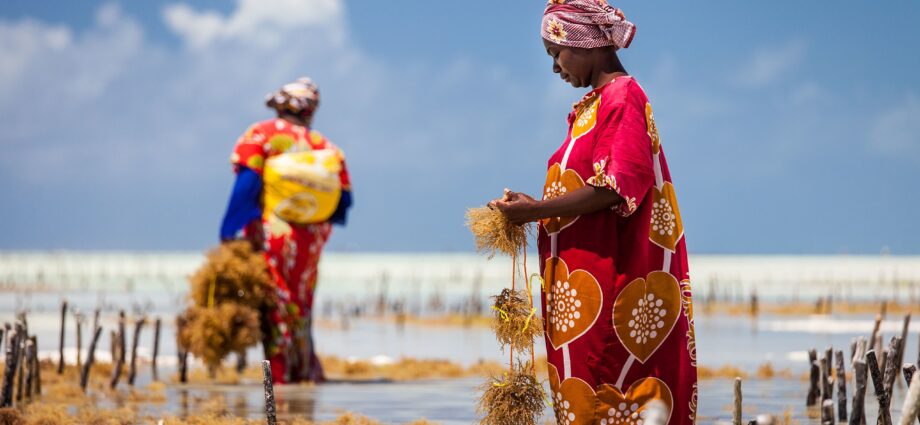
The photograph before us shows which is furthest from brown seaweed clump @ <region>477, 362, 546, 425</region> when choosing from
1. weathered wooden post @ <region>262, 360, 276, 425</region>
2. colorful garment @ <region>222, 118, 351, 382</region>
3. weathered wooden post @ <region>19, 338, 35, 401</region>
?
colorful garment @ <region>222, 118, 351, 382</region>

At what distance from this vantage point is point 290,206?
433 inches

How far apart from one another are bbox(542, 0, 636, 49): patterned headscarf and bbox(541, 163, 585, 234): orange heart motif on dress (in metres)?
0.47

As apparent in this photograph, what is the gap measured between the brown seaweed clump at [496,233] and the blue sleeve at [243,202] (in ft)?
19.4

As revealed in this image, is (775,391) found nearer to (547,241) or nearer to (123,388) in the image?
(123,388)

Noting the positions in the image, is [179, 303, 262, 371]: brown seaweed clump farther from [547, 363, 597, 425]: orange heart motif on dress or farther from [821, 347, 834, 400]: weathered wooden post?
[547, 363, 597, 425]: orange heart motif on dress

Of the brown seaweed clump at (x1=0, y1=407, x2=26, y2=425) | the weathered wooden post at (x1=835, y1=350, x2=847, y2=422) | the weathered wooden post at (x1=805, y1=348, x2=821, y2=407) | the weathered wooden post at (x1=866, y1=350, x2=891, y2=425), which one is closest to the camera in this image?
the weathered wooden post at (x1=866, y1=350, x2=891, y2=425)

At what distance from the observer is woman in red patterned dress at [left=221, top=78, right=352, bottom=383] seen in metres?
11.0

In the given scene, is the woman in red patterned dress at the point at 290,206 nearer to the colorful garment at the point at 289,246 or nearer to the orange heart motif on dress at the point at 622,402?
the colorful garment at the point at 289,246

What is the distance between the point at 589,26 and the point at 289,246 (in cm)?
646

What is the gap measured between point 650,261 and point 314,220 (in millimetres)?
6630

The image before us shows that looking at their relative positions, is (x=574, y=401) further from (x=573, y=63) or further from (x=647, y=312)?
(x=573, y=63)

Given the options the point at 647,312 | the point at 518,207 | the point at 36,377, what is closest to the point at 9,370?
the point at 36,377

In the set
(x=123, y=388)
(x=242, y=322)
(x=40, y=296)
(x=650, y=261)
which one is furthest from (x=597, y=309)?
(x=40, y=296)

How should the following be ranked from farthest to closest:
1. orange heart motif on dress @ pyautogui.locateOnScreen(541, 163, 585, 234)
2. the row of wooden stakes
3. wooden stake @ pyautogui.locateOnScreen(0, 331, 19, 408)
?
wooden stake @ pyautogui.locateOnScreen(0, 331, 19, 408)
orange heart motif on dress @ pyautogui.locateOnScreen(541, 163, 585, 234)
the row of wooden stakes
